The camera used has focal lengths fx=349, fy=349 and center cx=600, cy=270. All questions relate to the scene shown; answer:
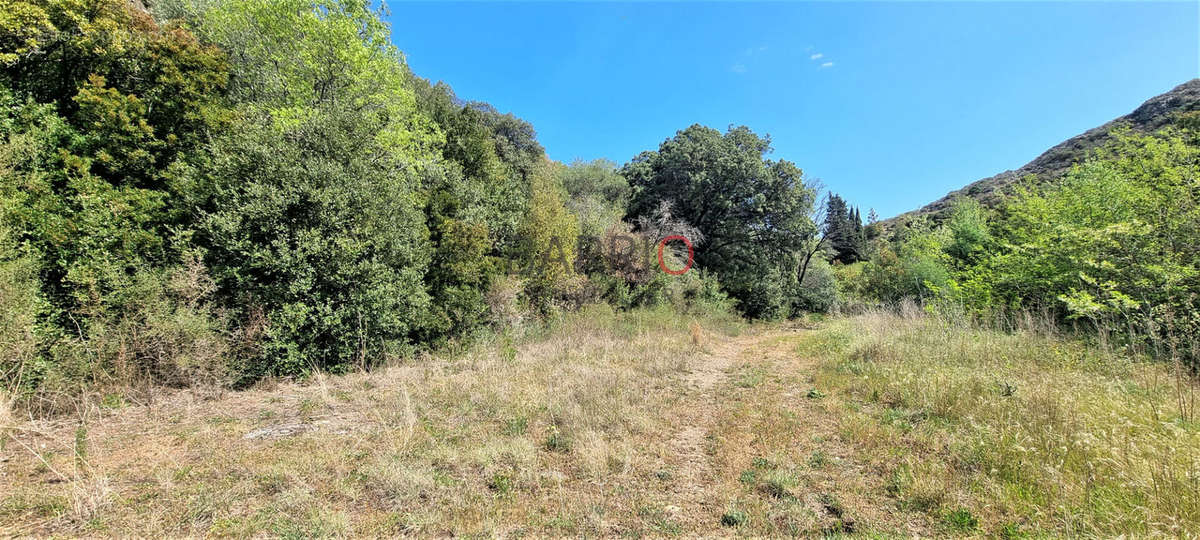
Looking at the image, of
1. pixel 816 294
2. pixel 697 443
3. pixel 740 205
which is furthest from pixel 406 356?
pixel 816 294

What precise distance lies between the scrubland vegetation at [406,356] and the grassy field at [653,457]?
0.04 m

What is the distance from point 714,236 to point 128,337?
69.1 ft

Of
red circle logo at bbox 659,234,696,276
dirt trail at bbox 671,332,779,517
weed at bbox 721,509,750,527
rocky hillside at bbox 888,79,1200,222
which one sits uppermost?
rocky hillside at bbox 888,79,1200,222

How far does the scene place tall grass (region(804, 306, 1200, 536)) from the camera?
256cm

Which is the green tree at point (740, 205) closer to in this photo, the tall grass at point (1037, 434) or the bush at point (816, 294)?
the bush at point (816, 294)

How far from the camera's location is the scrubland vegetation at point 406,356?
3.08 meters

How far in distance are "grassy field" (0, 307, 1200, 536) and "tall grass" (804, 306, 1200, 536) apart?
0.02 m

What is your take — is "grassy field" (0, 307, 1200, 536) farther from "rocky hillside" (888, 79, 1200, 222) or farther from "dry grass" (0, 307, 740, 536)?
"rocky hillside" (888, 79, 1200, 222)

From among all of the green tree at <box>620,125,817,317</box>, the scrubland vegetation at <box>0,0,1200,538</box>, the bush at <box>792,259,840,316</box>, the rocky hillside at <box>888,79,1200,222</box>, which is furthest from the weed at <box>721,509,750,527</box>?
the rocky hillside at <box>888,79,1200,222</box>

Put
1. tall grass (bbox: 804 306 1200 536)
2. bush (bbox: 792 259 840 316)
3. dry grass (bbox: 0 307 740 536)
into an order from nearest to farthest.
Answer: tall grass (bbox: 804 306 1200 536) → dry grass (bbox: 0 307 740 536) → bush (bbox: 792 259 840 316)

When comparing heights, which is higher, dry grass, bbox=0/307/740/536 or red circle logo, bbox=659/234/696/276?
red circle logo, bbox=659/234/696/276

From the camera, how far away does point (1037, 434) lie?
3473 mm

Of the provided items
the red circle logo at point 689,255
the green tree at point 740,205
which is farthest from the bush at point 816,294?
the red circle logo at point 689,255

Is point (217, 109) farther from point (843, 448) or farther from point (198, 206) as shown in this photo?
point (843, 448)
